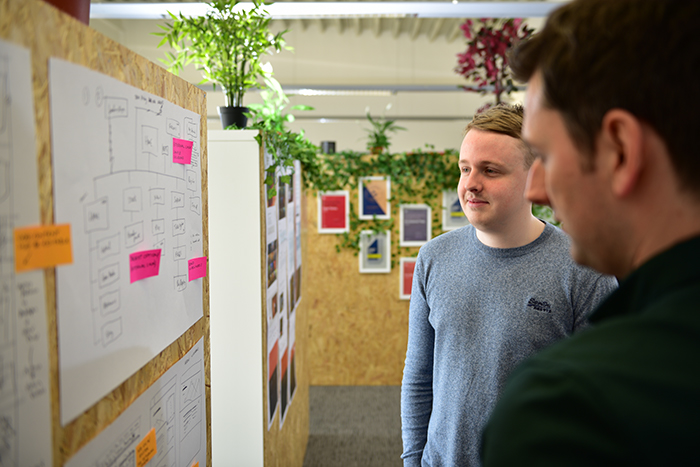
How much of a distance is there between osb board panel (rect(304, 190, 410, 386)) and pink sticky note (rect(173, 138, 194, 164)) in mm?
2943

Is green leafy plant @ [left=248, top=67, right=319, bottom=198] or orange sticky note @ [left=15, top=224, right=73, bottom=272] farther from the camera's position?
green leafy plant @ [left=248, top=67, right=319, bottom=198]

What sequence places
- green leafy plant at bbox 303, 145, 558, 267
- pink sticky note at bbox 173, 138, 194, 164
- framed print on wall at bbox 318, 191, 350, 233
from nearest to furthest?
pink sticky note at bbox 173, 138, 194, 164
green leafy plant at bbox 303, 145, 558, 267
framed print on wall at bbox 318, 191, 350, 233

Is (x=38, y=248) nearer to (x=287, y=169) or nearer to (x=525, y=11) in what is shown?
(x=287, y=169)

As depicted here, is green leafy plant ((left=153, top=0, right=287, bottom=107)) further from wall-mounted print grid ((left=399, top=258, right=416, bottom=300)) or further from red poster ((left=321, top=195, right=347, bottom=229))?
wall-mounted print grid ((left=399, top=258, right=416, bottom=300))

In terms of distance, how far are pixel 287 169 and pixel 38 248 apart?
1.71 meters

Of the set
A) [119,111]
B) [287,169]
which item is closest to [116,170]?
[119,111]

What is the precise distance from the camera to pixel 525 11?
2264 millimetres

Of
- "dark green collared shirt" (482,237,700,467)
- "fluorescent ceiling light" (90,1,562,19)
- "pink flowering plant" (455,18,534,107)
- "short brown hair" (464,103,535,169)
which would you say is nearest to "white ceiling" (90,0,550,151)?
"pink flowering plant" (455,18,534,107)

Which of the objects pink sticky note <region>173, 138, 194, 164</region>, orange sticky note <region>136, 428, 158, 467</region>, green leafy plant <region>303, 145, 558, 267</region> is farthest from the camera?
green leafy plant <region>303, 145, 558, 267</region>

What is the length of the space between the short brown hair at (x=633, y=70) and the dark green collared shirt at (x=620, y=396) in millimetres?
125

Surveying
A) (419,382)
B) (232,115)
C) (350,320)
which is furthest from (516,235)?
(350,320)

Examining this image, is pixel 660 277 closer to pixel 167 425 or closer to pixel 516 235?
pixel 516 235

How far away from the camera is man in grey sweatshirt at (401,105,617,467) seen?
1205 millimetres

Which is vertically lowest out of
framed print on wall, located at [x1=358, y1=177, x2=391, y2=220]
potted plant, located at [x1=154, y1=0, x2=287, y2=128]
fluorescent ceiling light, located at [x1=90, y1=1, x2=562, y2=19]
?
framed print on wall, located at [x1=358, y1=177, x2=391, y2=220]
